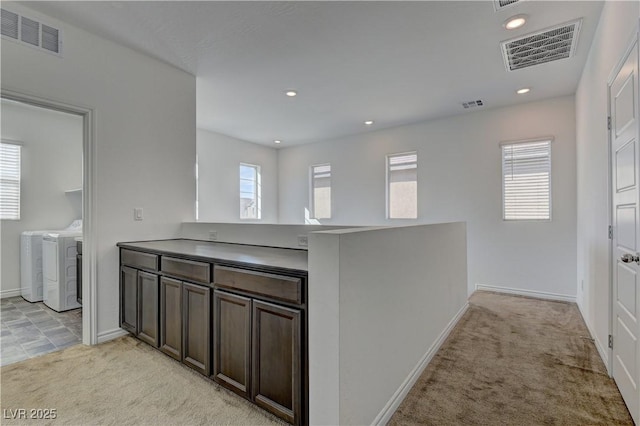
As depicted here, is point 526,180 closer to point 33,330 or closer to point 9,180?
point 33,330

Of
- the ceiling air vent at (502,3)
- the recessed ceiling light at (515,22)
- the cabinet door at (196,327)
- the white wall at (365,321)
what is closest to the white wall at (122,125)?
the cabinet door at (196,327)

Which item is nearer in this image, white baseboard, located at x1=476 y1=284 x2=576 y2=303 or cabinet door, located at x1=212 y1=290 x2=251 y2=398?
cabinet door, located at x1=212 y1=290 x2=251 y2=398

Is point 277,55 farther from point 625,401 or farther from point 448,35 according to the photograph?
point 625,401

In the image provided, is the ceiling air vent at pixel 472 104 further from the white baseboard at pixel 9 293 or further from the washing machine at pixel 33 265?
the white baseboard at pixel 9 293

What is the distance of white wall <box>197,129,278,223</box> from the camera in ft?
18.8

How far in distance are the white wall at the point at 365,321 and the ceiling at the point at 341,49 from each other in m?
1.83

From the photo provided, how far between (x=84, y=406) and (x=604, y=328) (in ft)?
12.4

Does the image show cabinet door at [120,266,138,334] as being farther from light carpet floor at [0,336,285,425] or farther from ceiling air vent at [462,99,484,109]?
ceiling air vent at [462,99,484,109]

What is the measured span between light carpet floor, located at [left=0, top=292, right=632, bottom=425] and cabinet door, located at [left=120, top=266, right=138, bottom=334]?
0.52 feet

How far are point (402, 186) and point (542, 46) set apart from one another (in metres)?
3.00

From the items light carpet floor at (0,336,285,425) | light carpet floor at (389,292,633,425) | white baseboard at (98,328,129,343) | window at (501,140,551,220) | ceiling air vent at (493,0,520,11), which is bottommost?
light carpet floor at (389,292,633,425)

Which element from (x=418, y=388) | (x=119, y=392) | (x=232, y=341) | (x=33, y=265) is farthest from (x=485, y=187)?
(x=33, y=265)

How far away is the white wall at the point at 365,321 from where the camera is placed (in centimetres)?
136

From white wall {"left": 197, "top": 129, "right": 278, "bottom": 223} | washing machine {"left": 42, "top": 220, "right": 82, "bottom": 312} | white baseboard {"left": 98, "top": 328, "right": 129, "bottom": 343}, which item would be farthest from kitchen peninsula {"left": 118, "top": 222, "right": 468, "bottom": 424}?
white wall {"left": 197, "top": 129, "right": 278, "bottom": 223}
